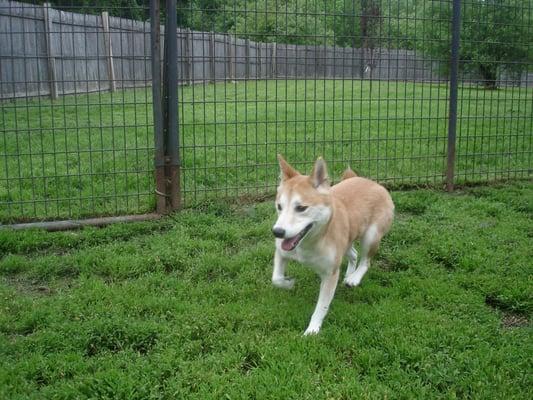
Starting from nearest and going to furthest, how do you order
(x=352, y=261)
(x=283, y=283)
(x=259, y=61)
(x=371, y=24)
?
(x=283, y=283) → (x=352, y=261) → (x=259, y=61) → (x=371, y=24)

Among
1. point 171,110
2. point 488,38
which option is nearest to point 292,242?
point 171,110

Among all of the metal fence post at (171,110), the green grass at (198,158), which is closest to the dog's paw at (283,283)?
the metal fence post at (171,110)

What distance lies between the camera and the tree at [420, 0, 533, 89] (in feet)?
24.8

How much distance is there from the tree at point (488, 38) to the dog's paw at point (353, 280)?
Result: 4.00 m

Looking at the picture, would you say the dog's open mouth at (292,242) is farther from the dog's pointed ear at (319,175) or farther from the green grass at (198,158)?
the green grass at (198,158)

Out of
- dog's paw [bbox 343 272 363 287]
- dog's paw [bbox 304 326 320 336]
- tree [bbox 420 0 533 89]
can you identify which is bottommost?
dog's paw [bbox 304 326 320 336]

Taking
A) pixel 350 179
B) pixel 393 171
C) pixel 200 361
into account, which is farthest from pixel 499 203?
pixel 200 361

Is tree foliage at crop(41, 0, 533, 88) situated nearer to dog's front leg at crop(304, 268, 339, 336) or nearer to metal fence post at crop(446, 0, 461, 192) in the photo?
metal fence post at crop(446, 0, 461, 192)

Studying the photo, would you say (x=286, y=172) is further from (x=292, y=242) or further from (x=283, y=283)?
(x=283, y=283)

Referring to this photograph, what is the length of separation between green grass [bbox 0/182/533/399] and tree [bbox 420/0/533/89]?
3046 mm

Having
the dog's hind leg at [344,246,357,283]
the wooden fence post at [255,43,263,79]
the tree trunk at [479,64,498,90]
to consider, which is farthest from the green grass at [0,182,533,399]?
the tree trunk at [479,64,498,90]

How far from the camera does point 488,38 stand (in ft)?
27.3

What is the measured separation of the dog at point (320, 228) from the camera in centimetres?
365

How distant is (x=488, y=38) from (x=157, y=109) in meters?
5.20
